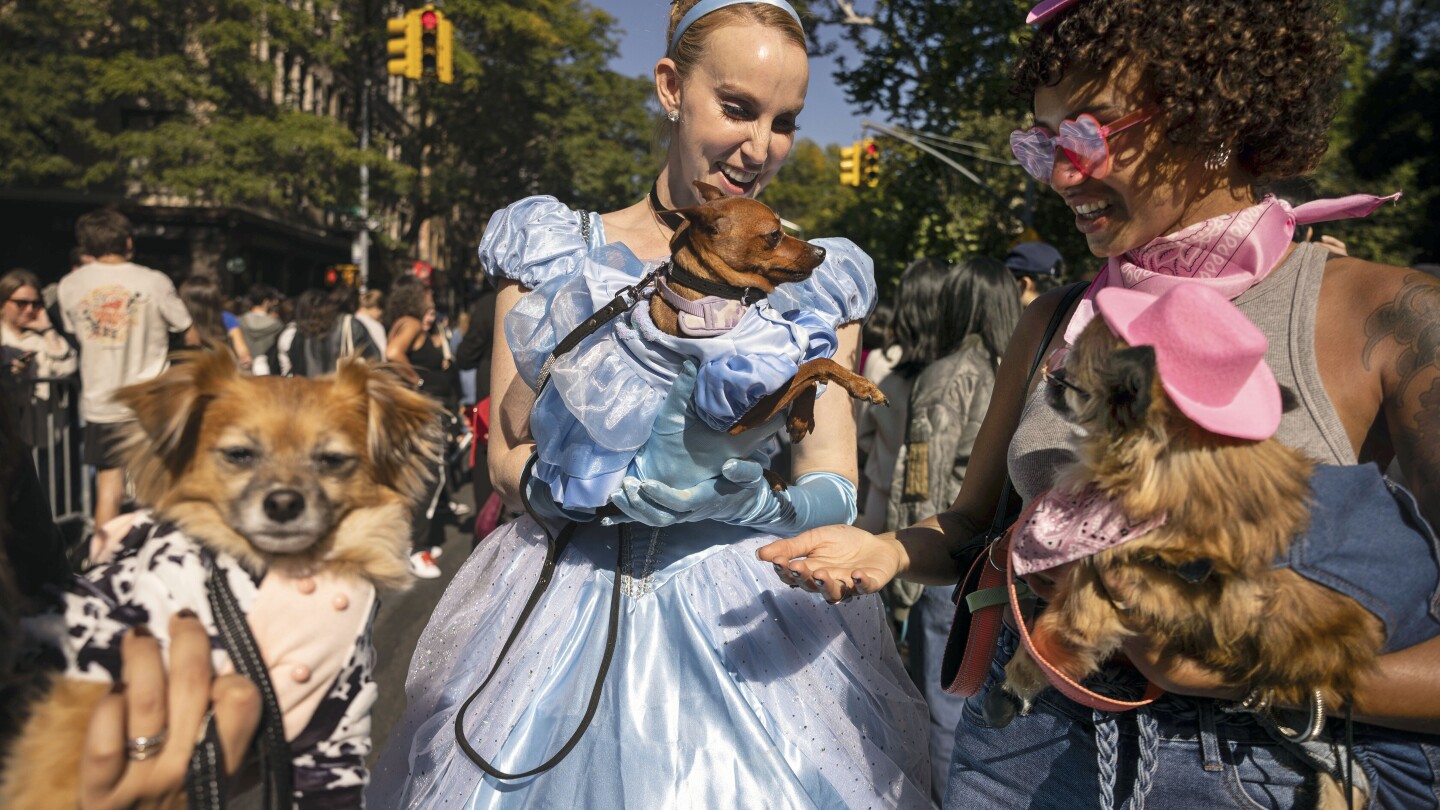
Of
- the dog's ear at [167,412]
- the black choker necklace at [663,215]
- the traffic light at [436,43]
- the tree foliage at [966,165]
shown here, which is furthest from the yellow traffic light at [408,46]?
the dog's ear at [167,412]

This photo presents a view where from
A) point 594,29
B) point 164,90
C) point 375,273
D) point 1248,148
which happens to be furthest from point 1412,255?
point 375,273

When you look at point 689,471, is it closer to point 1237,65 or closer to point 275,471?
point 275,471

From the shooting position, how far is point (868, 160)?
21.5 m

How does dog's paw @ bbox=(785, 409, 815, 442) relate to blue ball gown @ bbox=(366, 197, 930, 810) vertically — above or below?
above

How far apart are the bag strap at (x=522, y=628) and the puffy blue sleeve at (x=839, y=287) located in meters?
0.66

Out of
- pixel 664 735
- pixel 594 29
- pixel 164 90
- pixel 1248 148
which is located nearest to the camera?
pixel 1248 148

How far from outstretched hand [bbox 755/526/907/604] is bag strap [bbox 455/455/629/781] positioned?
39 centimetres

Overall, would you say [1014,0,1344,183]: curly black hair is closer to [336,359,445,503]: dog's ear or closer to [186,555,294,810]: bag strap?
[336,359,445,503]: dog's ear

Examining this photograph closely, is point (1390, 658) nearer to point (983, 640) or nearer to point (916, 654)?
point (983, 640)

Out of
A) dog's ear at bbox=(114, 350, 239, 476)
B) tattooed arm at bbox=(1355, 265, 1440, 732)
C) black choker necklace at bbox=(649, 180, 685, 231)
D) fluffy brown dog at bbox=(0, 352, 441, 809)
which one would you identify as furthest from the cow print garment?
tattooed arm at bbox=(1355, 265, 1440, 732)

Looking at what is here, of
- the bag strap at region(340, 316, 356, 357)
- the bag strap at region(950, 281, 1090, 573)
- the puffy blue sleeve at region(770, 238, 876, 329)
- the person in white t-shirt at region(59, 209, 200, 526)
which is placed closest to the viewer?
the bag strap at region(950, 281, 1090, 573)

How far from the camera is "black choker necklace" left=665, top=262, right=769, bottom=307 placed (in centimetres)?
188

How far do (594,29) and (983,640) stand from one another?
34.6 metres

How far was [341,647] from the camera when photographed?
180cm
